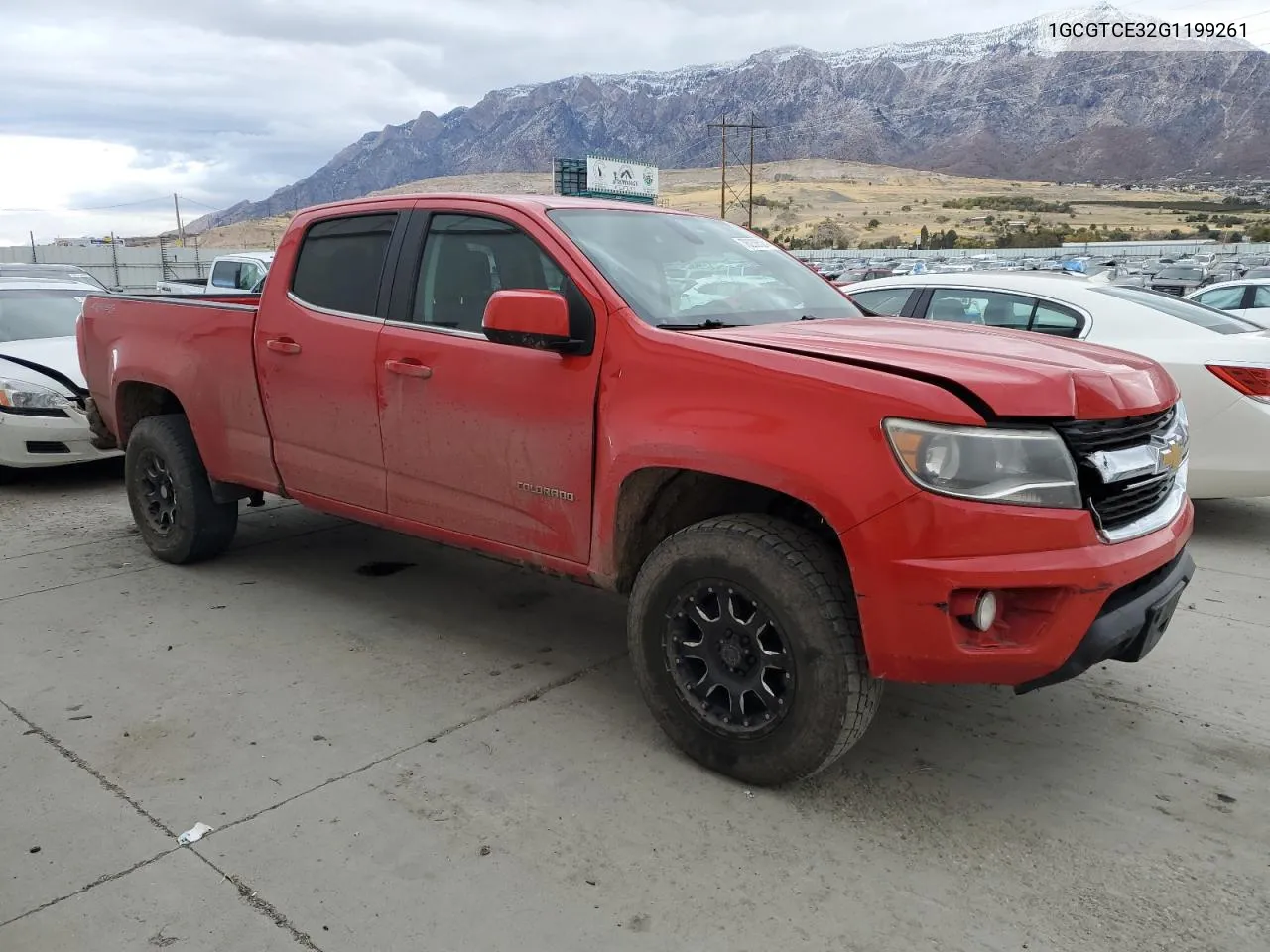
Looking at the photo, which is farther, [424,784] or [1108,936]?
[424,784]

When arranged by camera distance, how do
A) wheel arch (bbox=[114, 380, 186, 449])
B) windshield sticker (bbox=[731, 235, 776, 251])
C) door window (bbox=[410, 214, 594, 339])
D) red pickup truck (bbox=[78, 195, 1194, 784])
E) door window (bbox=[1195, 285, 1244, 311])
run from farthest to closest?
1. door window (bbox=[1195, 285, 1244, 311])
2. wheel arch (bbox=[114, 380, 186, 449])
3. windshield sticker (bbox=[731, 235, 776, 251])
4. door window (bbox=[410, 214, 594, 339])
5. red pickup truck (bbox=[78, 195, 1194, 784])

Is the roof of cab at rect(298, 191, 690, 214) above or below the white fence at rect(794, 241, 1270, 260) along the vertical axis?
above

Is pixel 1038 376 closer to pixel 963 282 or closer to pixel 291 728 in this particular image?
pixel 291 728

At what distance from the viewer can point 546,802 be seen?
124 inches

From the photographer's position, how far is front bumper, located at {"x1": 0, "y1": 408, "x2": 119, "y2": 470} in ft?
24.1

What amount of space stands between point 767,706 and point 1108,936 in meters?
1.08

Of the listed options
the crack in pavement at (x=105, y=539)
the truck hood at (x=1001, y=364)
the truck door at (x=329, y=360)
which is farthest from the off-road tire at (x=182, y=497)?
the truck hood at (x=1001, y=364)

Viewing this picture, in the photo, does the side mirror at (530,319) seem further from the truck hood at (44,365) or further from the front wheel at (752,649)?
the truck hood at (44,365)

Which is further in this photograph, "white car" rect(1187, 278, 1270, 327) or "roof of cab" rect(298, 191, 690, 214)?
"white car" rect(1187, 278, 1270, 327)

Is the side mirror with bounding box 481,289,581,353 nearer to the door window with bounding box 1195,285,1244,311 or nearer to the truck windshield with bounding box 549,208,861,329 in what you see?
the truck windshield with bounding box 549,208,861,329

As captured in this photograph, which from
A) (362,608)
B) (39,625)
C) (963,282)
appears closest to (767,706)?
(362,608)

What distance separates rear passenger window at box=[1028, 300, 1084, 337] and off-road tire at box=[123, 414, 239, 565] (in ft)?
16.7

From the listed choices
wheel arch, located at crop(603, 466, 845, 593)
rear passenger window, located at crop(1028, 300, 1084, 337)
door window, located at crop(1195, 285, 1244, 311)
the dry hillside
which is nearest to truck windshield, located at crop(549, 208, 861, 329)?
wheel arch, located at crop(603, 466, 845, 593)

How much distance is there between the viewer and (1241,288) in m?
12.9
